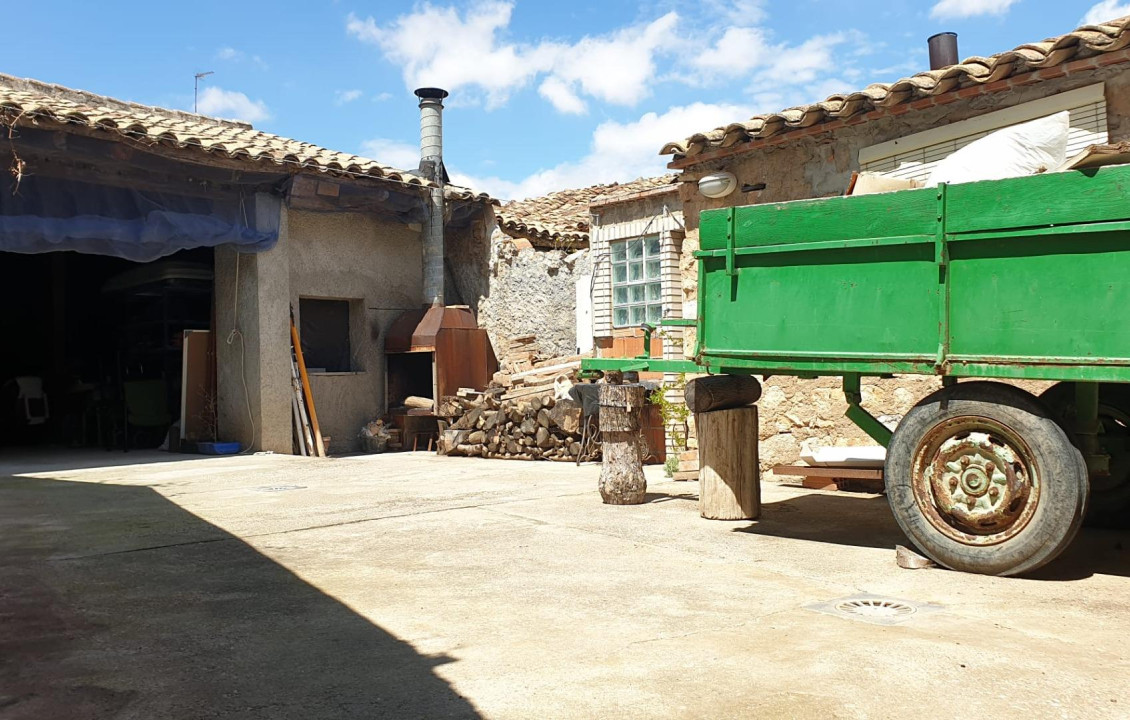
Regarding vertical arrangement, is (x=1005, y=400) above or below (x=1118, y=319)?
below

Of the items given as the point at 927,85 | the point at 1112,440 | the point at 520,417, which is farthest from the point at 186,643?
the point at 520,417

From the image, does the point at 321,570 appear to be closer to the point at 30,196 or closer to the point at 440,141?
the point at 30,196

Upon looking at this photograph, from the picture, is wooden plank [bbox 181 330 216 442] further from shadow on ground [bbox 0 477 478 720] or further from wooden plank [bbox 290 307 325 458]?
shadow on ground [bbox 0 477 478 720]

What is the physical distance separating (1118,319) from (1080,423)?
72cm

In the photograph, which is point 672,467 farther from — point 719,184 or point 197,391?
point 197,391

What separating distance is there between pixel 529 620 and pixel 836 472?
408 cm

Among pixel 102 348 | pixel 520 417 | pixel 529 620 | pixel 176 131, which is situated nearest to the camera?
pixel 529 620

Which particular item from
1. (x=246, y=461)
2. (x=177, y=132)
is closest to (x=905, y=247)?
(x=246, y=461)

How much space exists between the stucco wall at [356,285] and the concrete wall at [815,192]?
6444 millimetres

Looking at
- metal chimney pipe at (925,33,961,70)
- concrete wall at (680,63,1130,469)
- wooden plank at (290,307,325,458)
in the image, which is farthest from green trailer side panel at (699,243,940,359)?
wooden plank at (290,307,325,458)

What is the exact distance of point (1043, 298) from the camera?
4.33m

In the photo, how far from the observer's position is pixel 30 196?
10445 mm

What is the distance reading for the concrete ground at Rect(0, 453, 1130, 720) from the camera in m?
2.80

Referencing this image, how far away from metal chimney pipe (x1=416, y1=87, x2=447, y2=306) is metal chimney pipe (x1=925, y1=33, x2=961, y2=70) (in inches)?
303
